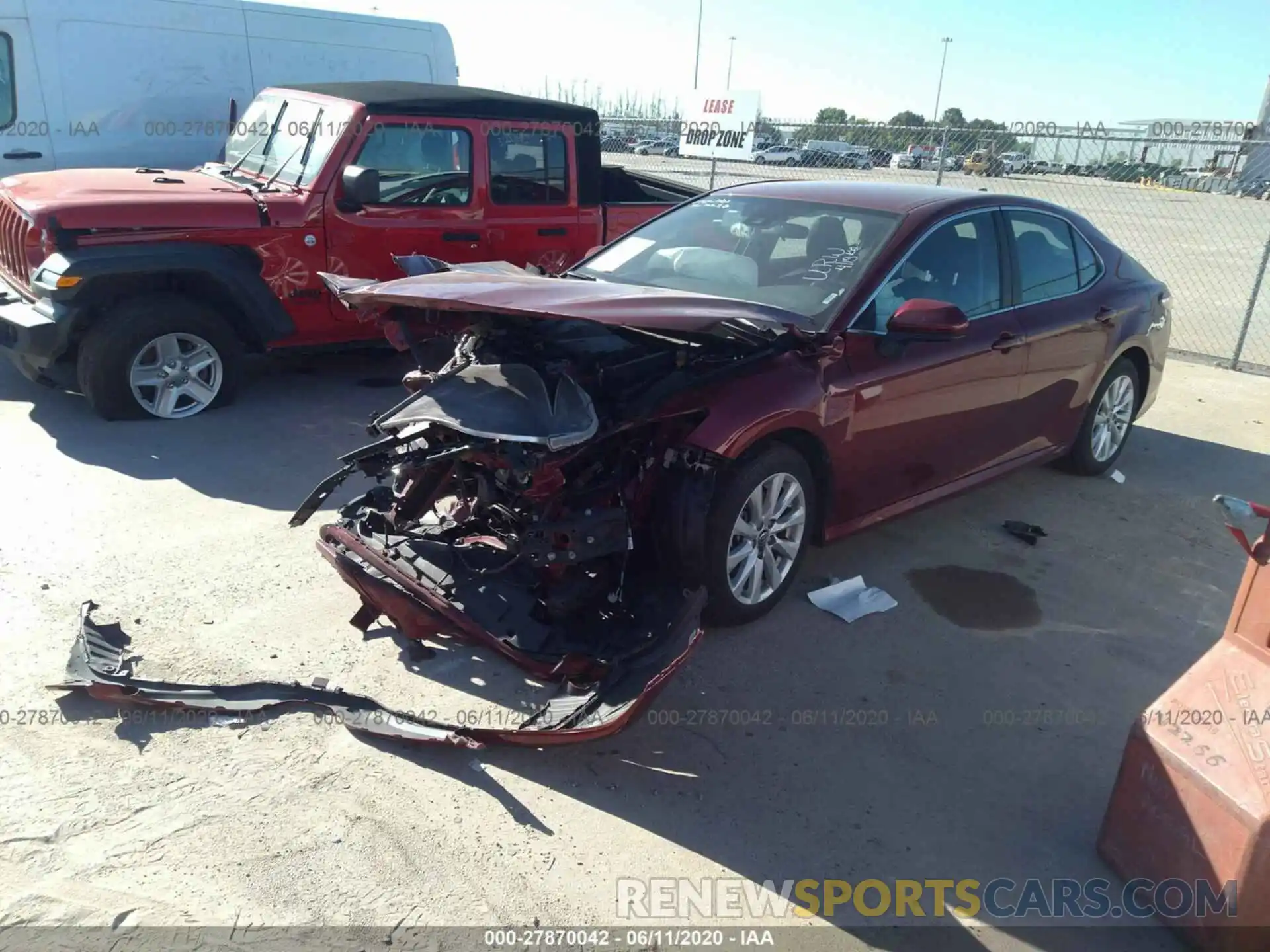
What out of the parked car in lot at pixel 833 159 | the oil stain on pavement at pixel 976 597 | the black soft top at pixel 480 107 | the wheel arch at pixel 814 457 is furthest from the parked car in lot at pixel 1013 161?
the wheel arch at pixel 814 457

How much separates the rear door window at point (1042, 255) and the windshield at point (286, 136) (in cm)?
448

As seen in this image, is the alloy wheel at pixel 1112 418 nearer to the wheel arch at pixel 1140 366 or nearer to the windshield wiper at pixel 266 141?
the wheel arch at pixel 1140 366

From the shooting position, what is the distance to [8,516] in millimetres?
4562

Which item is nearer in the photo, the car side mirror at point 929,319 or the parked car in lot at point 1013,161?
the car side mirror at point 929,319

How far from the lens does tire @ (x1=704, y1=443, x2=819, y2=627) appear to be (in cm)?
369

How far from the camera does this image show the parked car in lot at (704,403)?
335 centimetres

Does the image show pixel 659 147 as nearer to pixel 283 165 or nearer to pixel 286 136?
pixel 286 136

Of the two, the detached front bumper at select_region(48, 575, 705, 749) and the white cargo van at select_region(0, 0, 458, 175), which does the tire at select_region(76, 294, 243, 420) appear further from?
the white cargo van at select_region(0, 0, 458, 175)

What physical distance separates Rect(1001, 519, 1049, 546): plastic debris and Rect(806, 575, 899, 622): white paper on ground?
1225 millimetres

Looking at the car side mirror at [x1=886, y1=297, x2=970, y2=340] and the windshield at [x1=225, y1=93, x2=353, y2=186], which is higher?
the windshield at [x1=225, y1=93, x2=353, y2=186]

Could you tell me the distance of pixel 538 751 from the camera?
10.6ft

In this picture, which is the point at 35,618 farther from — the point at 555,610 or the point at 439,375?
the point at 555,610
